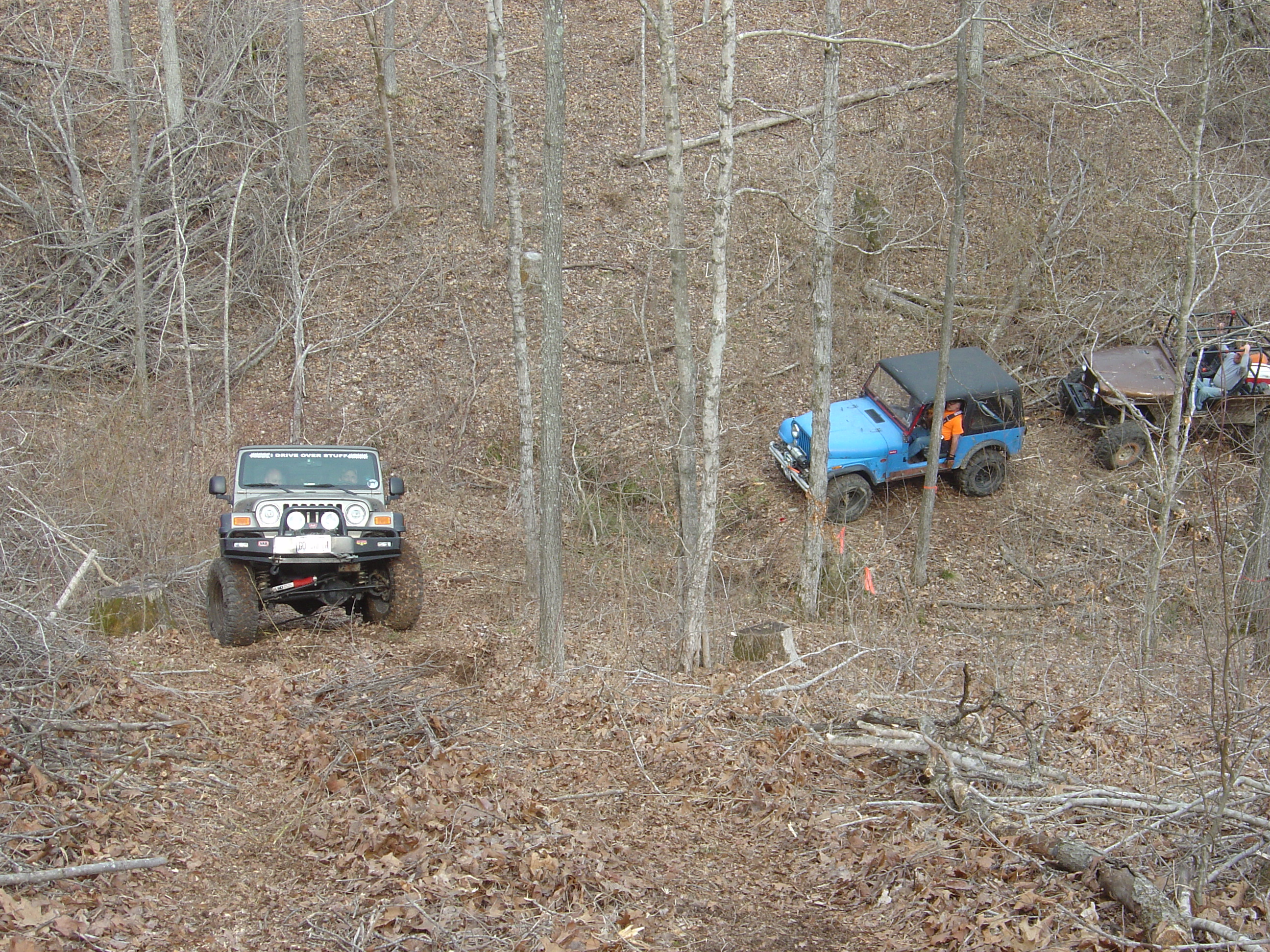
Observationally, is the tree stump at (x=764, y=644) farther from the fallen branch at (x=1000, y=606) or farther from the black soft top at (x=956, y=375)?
the black soft top at (x=956, y=375)

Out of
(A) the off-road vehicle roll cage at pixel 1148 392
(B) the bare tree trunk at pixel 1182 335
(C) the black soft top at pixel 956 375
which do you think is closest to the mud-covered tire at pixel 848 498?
(C) the black soft top at pixel 956 375

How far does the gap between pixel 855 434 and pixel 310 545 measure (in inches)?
336

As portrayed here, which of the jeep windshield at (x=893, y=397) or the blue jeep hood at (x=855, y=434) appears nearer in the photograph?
the blue jeep hood at (x=855, y=434)

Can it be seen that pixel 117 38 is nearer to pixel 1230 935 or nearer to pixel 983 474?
pixel 983 474

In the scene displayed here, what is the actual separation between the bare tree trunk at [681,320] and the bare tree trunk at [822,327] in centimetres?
232

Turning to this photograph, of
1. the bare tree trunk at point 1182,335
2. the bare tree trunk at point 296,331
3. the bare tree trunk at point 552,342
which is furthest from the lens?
the bare tree trunk at point 296,331

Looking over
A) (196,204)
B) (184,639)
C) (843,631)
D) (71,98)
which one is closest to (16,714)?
(184,639)

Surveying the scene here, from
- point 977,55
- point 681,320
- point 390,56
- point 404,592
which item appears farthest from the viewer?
point 977,55

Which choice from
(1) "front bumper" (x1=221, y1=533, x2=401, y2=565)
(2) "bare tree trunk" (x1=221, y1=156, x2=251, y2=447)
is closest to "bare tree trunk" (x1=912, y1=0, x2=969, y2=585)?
(1) "front bumper" (x1=221, y1=533, x2=401, y2=565)

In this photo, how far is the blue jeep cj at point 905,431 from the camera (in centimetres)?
1459

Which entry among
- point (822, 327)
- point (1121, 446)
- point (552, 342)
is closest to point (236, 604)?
point (552, 342)

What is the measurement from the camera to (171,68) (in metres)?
18.2

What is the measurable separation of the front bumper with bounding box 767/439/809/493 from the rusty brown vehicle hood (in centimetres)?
437

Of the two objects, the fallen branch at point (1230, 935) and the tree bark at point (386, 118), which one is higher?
the tree bark at point (386, 118)
